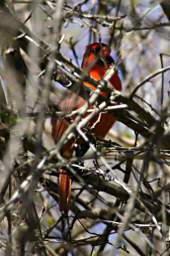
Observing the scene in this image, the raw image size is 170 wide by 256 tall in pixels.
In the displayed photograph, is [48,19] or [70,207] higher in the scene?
[48,19]

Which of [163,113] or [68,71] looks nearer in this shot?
[163,113]

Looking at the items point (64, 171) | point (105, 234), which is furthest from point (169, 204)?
point (64, 171)

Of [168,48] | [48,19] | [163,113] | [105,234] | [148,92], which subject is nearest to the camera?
[163,113]

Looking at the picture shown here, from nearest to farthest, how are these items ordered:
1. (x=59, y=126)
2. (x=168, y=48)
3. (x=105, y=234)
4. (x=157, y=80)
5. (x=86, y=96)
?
1. (x=86, y=96)
2. (x=105, y=234)
3. (x=59, y=126)
4. (x=157, y=80)
5. (x=168, y=48)

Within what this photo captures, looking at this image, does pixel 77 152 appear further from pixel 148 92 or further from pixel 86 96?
pixel 86 96

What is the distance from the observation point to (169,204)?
3.46m

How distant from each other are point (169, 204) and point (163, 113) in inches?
51.3

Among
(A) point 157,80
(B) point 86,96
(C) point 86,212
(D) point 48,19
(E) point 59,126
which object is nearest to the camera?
(B) point 86,96

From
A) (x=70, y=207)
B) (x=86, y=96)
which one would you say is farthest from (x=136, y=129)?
(x=70, y=207)

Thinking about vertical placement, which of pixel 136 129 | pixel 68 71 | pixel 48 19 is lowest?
pixel 136 129

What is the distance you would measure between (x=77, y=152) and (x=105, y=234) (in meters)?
1.32

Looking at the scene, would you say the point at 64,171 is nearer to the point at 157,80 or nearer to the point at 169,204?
the point at 169,204

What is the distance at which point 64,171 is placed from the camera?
3779mm

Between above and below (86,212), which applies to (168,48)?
above
